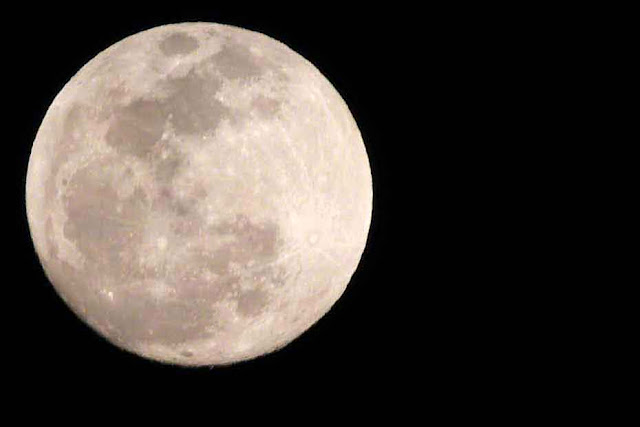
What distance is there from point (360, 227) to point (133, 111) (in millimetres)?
1275

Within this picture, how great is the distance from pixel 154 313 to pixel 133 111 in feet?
3.02

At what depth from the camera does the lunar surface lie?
3273mm

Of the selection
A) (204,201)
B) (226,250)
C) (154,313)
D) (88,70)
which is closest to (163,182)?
(204,201)

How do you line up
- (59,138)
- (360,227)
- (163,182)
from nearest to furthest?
(163,182) → (59,138) → (360,227)

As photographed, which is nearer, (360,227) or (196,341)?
(196,341)

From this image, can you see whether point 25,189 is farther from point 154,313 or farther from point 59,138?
point 154,313

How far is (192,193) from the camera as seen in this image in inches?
128

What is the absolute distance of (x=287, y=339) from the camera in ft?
12.8

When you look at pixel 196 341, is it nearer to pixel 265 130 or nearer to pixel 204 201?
pixel 204 201

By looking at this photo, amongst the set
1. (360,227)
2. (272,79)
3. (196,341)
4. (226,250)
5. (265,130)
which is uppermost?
(272,79)

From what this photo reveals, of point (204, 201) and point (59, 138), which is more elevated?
point (59, 138)

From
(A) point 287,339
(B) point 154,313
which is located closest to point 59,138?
(B) point 154,313

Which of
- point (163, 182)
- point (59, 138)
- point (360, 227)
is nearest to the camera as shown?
point (163, 182)

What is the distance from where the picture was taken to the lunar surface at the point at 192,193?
3273 mm
